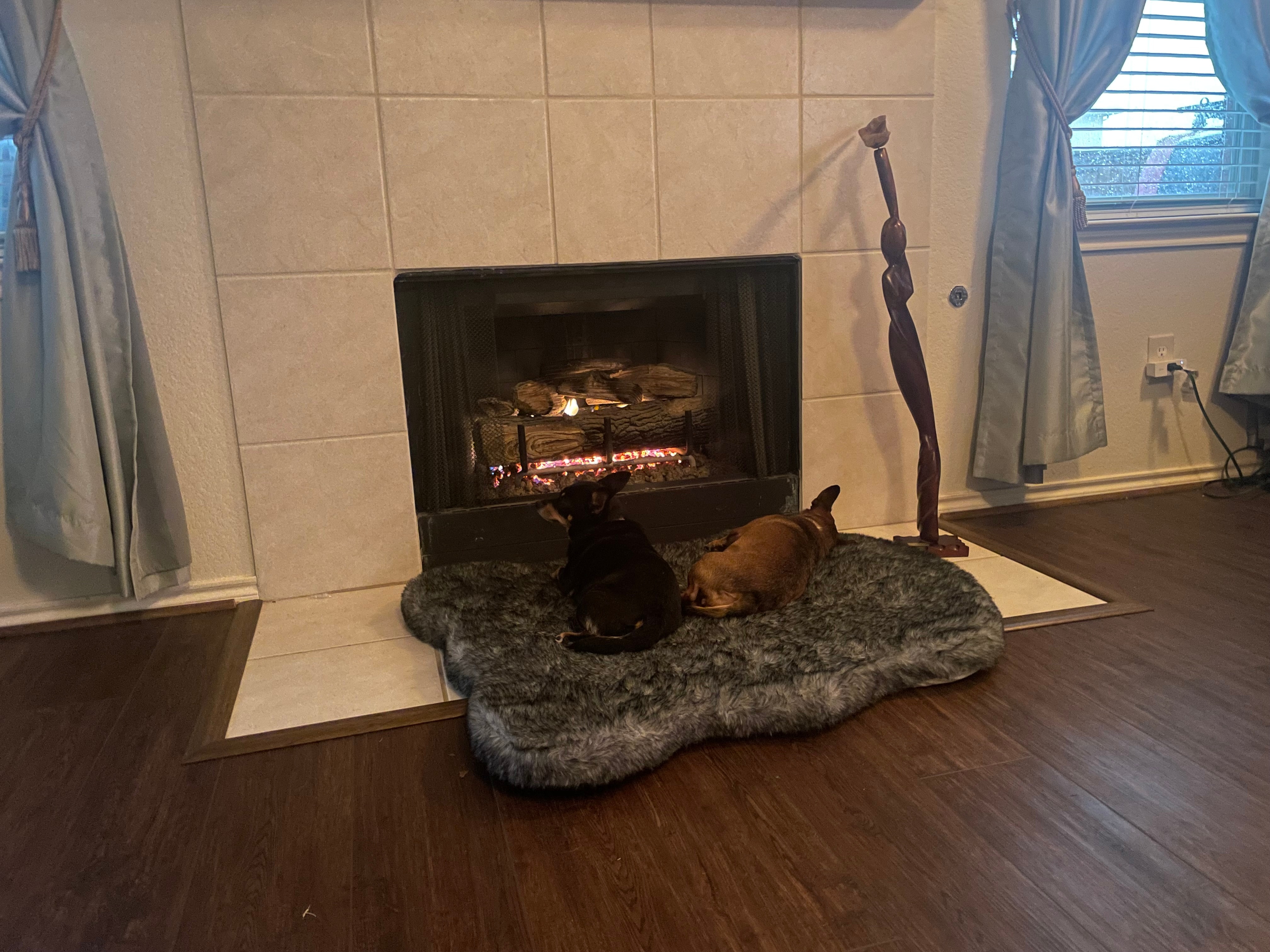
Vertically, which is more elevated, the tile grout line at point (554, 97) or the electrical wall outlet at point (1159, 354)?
the tile grout line at point (554, 97)

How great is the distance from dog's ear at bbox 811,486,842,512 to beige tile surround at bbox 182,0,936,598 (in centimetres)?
40

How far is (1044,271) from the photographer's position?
2.64 metres

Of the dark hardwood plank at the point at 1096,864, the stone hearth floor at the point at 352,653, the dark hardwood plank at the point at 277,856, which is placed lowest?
the dark hardwood plank at the point at 1096,864

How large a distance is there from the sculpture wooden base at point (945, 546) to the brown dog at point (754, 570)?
17.9 inches

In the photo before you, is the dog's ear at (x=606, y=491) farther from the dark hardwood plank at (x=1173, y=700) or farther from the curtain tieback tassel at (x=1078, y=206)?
the curtain tieback tassel at (x=1078, y=206)

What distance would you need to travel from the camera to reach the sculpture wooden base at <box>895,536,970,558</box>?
8.11 feet

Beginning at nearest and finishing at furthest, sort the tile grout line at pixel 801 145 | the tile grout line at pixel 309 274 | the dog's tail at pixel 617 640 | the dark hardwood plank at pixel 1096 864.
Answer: the dark hardwood plank at pixel 1096 864 < the dog's tail at pixel 617 640 < the tile grout line at pixel 309 274 < the tile grout line at pixel 801 145

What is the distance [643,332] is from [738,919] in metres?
1.77

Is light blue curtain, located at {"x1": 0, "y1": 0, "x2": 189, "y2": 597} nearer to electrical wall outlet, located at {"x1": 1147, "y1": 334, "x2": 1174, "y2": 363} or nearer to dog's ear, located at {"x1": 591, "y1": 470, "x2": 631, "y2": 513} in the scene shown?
dog's ear, located at {"x1": 591, "y1": 470, "x2": 631, "y2": 513}

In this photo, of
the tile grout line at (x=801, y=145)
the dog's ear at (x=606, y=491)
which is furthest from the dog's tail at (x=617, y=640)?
the tile grout line at (x=801, y=145)

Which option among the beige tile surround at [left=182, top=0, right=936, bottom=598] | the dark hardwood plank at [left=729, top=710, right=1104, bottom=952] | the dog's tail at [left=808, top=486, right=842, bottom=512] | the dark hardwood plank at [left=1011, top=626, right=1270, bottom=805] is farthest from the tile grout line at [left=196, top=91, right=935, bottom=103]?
the dark hardwood plank at [left=729, top=710, right=1104, bottom=952]

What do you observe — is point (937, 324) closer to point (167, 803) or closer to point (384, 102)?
point (384, 102)

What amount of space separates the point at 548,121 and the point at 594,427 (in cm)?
83

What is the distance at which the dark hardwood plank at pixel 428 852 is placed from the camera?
116cm
